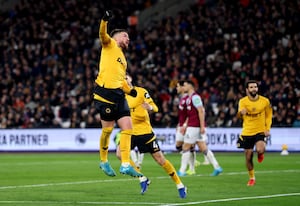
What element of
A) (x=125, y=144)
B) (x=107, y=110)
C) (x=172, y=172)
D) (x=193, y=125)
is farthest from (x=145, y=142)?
(x=193, y=125)

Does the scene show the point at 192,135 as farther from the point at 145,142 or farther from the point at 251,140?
the point at 145,142

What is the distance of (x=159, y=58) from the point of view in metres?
40.2

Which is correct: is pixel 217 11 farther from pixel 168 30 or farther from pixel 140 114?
pixel 140 114

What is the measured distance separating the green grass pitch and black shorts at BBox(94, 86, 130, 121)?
1541mm

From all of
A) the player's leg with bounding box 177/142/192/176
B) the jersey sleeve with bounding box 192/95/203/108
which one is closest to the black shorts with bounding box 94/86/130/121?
the player's leg with bounding box 177/142/192/176

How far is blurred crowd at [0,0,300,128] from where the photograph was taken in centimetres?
3578

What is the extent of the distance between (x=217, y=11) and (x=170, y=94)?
5.24m

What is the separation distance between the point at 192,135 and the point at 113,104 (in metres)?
9.26

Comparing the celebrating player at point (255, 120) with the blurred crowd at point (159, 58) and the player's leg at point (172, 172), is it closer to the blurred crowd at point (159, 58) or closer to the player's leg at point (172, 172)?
the player's leg at point (172, 172)

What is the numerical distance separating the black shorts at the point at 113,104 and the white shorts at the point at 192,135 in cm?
896

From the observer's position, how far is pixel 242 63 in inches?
1458

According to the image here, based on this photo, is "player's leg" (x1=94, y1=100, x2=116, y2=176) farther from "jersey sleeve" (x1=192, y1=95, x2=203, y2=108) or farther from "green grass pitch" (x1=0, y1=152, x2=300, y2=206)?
"jersey sleeve" (x1=192, y1=95, x2=203, y2=108)

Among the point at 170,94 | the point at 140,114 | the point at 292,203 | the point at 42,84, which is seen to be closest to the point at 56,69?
the point at 42,84

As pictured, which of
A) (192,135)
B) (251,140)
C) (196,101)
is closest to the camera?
(251,140)
